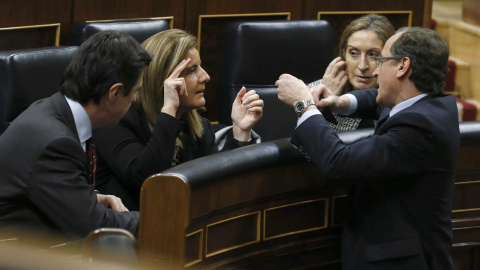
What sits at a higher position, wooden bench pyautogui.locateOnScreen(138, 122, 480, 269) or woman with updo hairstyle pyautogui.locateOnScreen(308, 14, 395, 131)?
woman with updo hairstyle pyautogui.locateOnScreen(308, 14, 395, 131)

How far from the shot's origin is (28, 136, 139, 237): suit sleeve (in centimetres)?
131

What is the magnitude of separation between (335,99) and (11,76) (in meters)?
0.78

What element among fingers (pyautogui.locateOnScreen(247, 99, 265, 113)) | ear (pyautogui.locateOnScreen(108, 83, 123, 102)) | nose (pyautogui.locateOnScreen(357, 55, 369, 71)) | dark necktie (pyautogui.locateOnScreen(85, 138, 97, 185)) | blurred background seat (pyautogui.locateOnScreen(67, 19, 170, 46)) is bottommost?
dark necktie (pyautogui.locateOnScreen(85, 138, 97, 185))

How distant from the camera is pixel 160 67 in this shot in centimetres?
184

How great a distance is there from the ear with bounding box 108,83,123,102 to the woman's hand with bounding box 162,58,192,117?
10.1 inches

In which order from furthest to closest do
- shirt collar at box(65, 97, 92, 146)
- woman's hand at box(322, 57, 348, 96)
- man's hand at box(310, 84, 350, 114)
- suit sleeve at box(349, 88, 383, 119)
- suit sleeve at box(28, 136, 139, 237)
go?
woman's hand at box(322, 57, 348, 96) → suit sleeve at box(349, 88, 383, 119) → man's hand at box(310, 84, 350, 114) → shirt collar at box(65, 97, 92, 146) → suit sleeve at box(28, 136, 139, 237)

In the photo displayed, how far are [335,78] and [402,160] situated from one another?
0.71 metres

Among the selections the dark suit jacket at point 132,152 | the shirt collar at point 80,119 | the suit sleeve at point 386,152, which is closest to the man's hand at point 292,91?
the suit sleeve at point 386,152

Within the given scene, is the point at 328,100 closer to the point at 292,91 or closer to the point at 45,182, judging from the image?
the point at 292,91

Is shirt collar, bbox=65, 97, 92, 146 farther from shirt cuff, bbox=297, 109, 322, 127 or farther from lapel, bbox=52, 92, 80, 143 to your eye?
shirt cuff, bbox=297, 109, 322, 127

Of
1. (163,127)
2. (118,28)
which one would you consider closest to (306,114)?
(163,127)

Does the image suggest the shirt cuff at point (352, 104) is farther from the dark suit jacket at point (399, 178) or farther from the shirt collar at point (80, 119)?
the shirt collar at point (80, 119)

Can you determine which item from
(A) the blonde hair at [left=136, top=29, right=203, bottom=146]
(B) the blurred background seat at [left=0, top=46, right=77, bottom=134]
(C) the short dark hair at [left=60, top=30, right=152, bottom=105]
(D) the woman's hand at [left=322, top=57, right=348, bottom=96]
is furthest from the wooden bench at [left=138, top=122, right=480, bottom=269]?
(B) the blurred background seat at [left=0, top=46, right=77, bottom=134]

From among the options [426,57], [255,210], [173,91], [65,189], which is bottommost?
[255,210]
